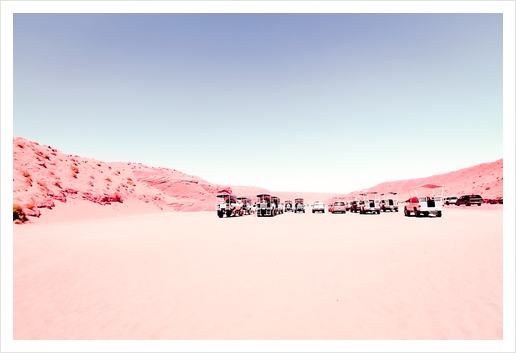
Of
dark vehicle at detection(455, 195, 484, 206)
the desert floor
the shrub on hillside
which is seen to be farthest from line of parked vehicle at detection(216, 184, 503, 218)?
the desert floor

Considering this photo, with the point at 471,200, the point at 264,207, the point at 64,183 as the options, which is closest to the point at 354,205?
the point at 264,207

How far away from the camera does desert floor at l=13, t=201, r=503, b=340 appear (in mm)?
5055

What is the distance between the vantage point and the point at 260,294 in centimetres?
654

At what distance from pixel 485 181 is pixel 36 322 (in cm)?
11512

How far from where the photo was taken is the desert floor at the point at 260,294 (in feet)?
16.6

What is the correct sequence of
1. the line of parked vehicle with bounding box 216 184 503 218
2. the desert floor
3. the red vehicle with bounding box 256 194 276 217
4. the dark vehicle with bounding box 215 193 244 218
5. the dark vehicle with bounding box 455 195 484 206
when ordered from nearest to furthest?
the desert floor, the line of parked vehicle with bounding box 216 184 503 218, the dark vehicle with bounding box 215 193 244 218, the red vehicle with bounding box 256 194 276 217, the dark vehicle with bounding box 455 195 484 206

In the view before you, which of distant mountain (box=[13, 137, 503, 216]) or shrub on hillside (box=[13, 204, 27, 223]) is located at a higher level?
distant mountain (box=[13, 137, 503, 216])

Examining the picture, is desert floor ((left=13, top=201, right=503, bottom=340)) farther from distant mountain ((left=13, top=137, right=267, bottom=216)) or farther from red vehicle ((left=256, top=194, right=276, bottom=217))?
red vehicle ((left=256, top=194, right=276, bottom=217))

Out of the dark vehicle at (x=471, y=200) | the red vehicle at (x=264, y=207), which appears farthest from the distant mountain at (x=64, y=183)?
the dark vehicle at (x=471, y=200)

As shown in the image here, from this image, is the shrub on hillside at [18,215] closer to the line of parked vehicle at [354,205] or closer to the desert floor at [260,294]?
the desert floor at [260,294]

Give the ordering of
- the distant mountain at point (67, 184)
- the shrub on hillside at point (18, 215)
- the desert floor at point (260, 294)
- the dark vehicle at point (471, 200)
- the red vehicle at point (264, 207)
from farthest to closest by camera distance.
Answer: the dark vehicle at point (471, 200)
the red vehicle at point (264, 207)
the distant mountain at point (67, 184)
the shrub on hillside at point (18, 215)
the desert floor at point (260, 294)

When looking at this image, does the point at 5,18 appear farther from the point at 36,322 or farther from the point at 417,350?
the point at 417,350

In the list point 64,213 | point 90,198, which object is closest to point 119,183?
point 90,198

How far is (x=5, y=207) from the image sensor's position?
836 cm
